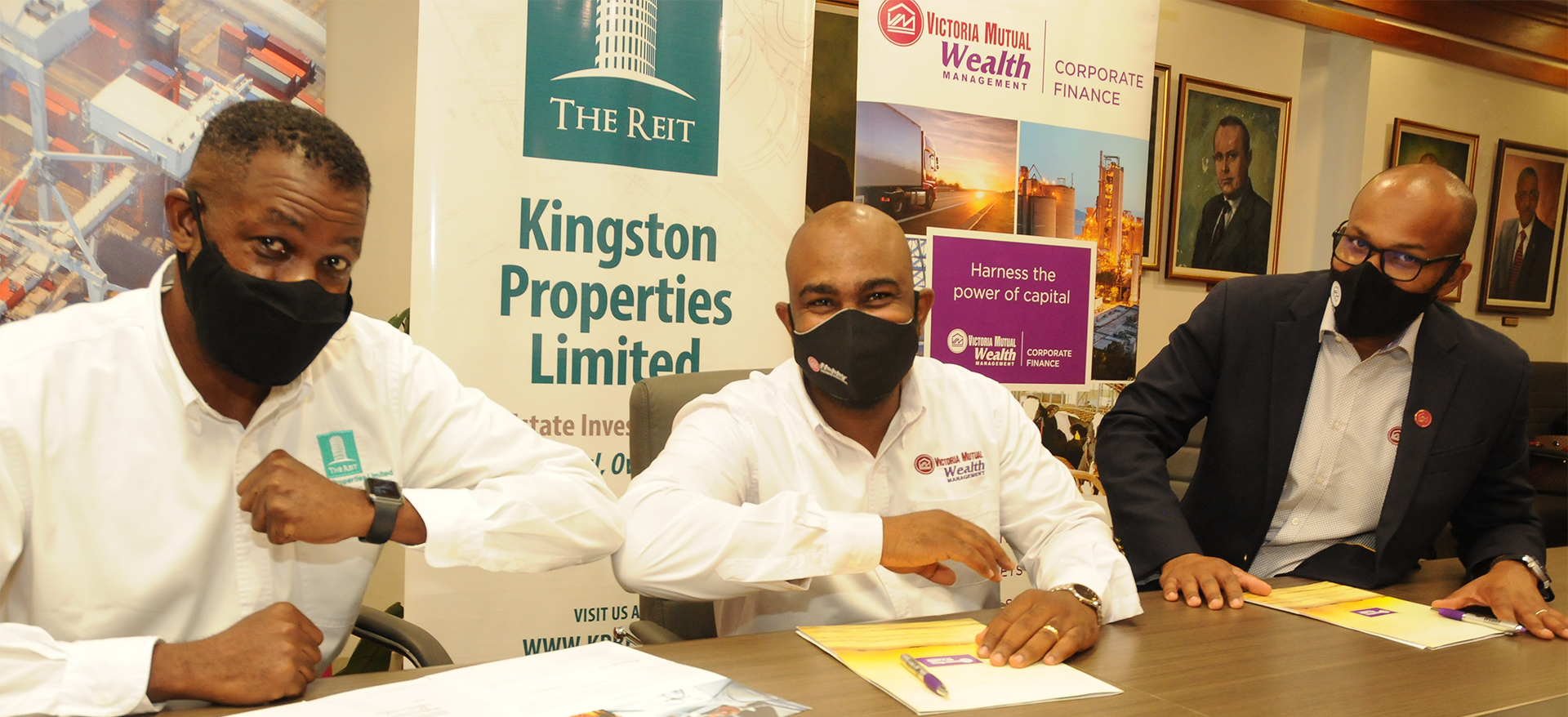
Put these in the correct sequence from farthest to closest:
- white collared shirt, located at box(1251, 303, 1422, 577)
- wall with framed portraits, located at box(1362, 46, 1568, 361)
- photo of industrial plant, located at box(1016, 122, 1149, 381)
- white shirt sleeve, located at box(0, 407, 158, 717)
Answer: wall with framed portraits, located at box(1362, 46, 1568, 361) → photo of industrial plant, located at box(1016, 122, 1149, 381) → white collared shirt, located at box(1251, 303, 1422, 577) → white shirt sleeve, located at box(0, 407, 158, 717)

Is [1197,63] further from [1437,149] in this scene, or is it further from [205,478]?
[205,478]

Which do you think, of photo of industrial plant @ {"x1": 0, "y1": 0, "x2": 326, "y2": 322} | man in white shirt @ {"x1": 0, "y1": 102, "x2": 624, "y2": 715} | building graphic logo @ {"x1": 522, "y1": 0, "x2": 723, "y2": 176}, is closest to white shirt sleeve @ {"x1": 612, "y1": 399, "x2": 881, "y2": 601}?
man in white shirt @ {"x1": 0, "y1": 102, "x2": 624, "y2": 715}

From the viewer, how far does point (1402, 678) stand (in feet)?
4.21

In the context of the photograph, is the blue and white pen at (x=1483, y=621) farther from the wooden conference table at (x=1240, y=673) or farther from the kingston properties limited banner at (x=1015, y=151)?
the kingston properties limited banner at (x=1015, y=151)

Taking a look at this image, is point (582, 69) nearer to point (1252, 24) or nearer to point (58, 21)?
point (58, 21)

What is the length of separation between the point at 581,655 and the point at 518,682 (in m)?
0.13

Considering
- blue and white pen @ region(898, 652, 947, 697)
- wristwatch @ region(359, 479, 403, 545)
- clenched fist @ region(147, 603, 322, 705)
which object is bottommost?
blue and white pen @ region(898, 652, 947, 697)

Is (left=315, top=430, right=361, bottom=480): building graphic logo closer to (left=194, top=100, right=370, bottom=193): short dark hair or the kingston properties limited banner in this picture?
(left=194, top=100, right=370, bottom=193): short dark hair

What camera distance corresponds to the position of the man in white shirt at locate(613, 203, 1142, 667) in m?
1.52

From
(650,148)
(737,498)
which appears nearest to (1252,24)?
(650,148)

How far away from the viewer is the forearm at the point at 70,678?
40.2 inches

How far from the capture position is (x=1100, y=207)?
3.53m

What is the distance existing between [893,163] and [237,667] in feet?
8.35

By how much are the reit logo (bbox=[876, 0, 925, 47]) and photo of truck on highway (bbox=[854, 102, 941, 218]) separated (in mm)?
236
